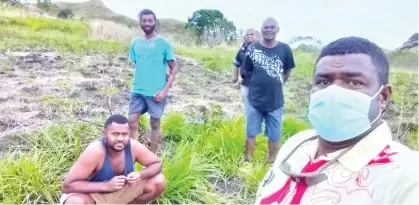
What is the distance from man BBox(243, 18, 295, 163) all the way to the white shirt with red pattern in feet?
9.78

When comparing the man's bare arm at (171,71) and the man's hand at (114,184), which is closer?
the man's hand at (114,184)

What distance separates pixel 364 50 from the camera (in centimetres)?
143

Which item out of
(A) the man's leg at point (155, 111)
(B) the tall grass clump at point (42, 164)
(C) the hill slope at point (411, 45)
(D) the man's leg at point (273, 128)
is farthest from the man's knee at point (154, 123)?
(C) the hill slope at point (411, 45)

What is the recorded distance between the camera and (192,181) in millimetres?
4320

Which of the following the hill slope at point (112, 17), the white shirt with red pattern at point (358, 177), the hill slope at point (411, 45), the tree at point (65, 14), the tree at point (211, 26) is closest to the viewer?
the white shirt with red pattern at point (358, 177)

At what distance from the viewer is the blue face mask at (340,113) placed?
4.81ft

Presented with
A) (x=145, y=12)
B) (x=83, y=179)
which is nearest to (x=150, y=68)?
(x=145, y=12)

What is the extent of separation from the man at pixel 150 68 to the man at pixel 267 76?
2.19ft

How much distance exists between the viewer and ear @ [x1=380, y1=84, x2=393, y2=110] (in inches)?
58.0

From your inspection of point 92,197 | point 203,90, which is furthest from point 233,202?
point 203,90

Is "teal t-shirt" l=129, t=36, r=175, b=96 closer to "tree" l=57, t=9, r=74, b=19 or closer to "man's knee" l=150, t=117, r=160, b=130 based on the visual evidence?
"man's knee" l=150, t=117, r=160, b=130

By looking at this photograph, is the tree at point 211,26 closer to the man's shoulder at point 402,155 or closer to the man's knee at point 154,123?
the man's knee at point 154,123

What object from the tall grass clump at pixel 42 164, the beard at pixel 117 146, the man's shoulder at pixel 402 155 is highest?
the man's shoulder at pixel 402 155

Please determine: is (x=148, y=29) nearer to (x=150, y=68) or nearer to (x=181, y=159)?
(x=150, y=68)
